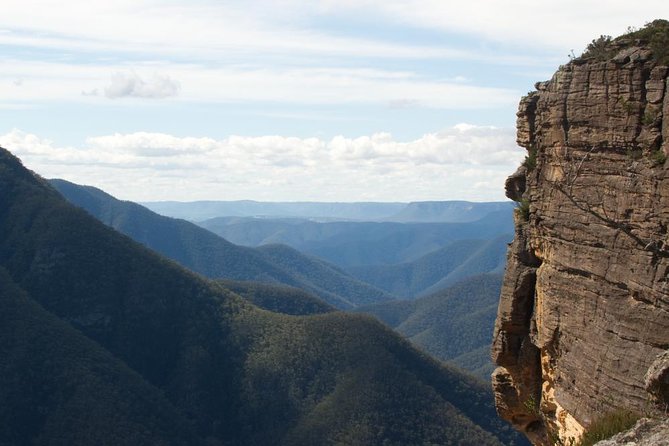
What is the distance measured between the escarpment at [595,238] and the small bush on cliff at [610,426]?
0.26 metres

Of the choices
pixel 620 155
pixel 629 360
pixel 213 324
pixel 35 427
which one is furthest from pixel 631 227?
pixel 213 324

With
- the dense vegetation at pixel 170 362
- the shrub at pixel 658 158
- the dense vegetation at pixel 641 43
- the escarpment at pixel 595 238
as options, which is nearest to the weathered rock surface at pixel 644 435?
the escarpment at pixel 595 238

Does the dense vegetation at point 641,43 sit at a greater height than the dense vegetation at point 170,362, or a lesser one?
greater

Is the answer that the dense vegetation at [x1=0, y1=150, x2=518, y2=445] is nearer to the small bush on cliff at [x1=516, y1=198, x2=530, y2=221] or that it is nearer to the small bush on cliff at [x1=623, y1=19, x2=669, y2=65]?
the small bush on cliff at [x1=516, y1=198, x2=530, y2=221]

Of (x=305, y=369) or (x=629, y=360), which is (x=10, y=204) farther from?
(x=629, y=360)

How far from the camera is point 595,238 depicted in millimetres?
18000

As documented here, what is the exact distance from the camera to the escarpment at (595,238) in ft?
54.0

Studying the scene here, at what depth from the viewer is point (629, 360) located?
662 inches

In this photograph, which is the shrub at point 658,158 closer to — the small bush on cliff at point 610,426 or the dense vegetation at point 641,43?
the dense vegetation at point 641,43

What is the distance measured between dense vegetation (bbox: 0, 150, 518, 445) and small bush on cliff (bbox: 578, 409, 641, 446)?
105 meters

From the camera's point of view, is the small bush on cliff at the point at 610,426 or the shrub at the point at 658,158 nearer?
the small bush on cliff at the point at 610,426

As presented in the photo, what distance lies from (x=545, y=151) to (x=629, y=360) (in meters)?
5.62

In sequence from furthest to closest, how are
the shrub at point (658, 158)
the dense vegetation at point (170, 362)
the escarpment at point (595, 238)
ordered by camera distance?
the dense vegetation at point (170, 362) → the escarpment at point (595, 238) → the shrub at point (658, 158)

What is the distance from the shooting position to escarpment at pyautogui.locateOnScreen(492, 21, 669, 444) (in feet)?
54.0
